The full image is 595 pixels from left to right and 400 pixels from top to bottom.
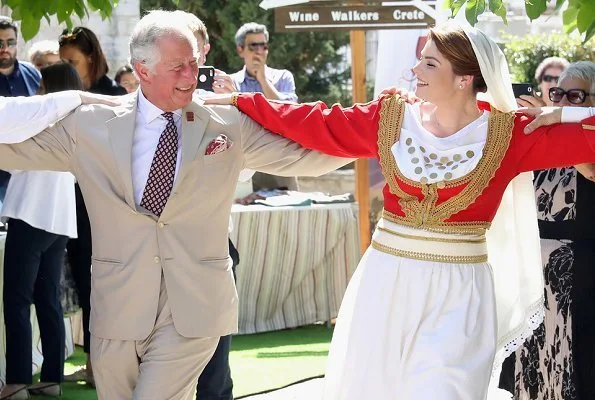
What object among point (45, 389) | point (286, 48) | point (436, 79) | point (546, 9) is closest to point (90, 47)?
point (45, 389)

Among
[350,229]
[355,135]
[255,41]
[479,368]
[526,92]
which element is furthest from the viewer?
[350,229]

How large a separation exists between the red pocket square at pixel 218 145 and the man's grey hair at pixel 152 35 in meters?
0.34

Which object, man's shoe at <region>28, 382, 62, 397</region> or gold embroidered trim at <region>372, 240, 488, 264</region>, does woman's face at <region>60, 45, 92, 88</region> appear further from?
gold embroidered trim at <region>372, 240, 488, 264</region>

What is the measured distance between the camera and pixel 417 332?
493 cm

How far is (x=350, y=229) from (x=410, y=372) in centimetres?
599

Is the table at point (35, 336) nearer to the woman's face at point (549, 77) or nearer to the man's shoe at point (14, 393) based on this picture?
the man's shoe at point (14, 393)

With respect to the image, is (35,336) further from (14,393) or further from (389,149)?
(389,149)

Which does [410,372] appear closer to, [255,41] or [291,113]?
[291,113]

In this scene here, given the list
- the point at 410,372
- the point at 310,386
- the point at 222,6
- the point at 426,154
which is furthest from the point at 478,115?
the point at 222,6

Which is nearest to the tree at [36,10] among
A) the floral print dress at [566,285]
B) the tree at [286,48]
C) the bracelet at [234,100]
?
the bracelet at [234,100]

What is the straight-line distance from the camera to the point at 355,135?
522 centimetres

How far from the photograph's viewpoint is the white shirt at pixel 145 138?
16.1ft

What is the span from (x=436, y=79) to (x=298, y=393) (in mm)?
3489

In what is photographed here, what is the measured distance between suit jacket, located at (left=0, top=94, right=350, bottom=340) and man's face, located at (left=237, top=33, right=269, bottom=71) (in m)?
4.62
